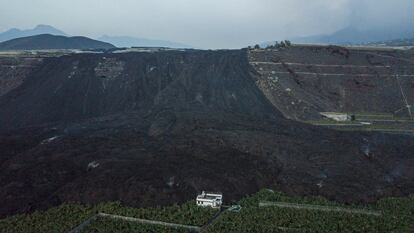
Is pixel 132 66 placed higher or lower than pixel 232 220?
higher

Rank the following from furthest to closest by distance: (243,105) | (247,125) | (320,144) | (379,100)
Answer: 1. (379,100)
2. (243,105)
3. (247,125)
4. (320,144)

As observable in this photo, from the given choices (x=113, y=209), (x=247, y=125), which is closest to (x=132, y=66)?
(x=247, y=125)

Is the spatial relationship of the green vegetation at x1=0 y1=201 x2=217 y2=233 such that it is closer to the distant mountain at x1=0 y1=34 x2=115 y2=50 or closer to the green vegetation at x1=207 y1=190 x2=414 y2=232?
the green vegetation at x1=207 y1=190 x2=414 y2=232

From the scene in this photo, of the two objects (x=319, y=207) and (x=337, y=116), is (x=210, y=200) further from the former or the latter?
(x=337, y=116)

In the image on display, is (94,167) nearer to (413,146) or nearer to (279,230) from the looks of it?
(279,230)

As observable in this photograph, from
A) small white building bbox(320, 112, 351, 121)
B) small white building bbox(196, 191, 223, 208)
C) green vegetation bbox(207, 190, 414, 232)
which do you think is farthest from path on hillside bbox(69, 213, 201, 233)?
small white building bbox(320, 112, 351, 121)

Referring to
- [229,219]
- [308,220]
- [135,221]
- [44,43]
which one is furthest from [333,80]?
[44,43]

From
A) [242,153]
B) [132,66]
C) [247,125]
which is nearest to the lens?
[242,153]
